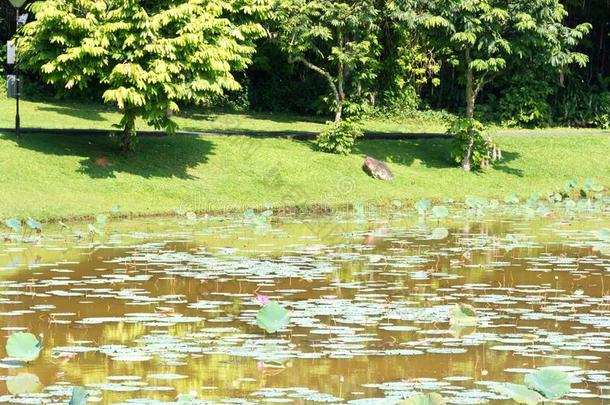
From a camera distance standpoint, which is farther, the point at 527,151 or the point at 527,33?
the point at 527,151

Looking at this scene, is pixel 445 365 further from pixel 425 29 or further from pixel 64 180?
pixel 425 29

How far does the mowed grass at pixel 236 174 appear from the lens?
93.0ft

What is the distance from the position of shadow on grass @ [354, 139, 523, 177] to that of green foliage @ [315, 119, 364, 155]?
63 centimetres

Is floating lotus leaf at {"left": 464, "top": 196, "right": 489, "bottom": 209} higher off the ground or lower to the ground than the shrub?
lower

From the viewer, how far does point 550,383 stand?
32.1 feet

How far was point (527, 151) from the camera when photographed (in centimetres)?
4084

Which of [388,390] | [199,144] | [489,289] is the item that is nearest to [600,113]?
[199,144]

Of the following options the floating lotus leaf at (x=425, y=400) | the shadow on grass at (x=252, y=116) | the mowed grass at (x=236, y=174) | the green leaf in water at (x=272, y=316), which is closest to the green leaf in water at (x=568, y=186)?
the mowed grass at (x=236, y=174)

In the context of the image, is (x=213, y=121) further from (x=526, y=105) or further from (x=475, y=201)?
(x=475, y=201)

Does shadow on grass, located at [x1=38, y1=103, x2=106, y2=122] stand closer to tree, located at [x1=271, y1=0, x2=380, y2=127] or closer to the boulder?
tree, located at [x1=271, y1=0, x2=380, y2=127]

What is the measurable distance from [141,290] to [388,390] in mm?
6257

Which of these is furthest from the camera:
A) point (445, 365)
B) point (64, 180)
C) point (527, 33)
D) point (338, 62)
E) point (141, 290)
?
point (338, 62)

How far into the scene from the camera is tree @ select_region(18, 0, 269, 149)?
29656 mm

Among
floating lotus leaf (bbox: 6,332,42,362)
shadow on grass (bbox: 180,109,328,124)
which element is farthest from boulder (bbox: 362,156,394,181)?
floating lotus leaf (bbox: 6,332,42,362)
